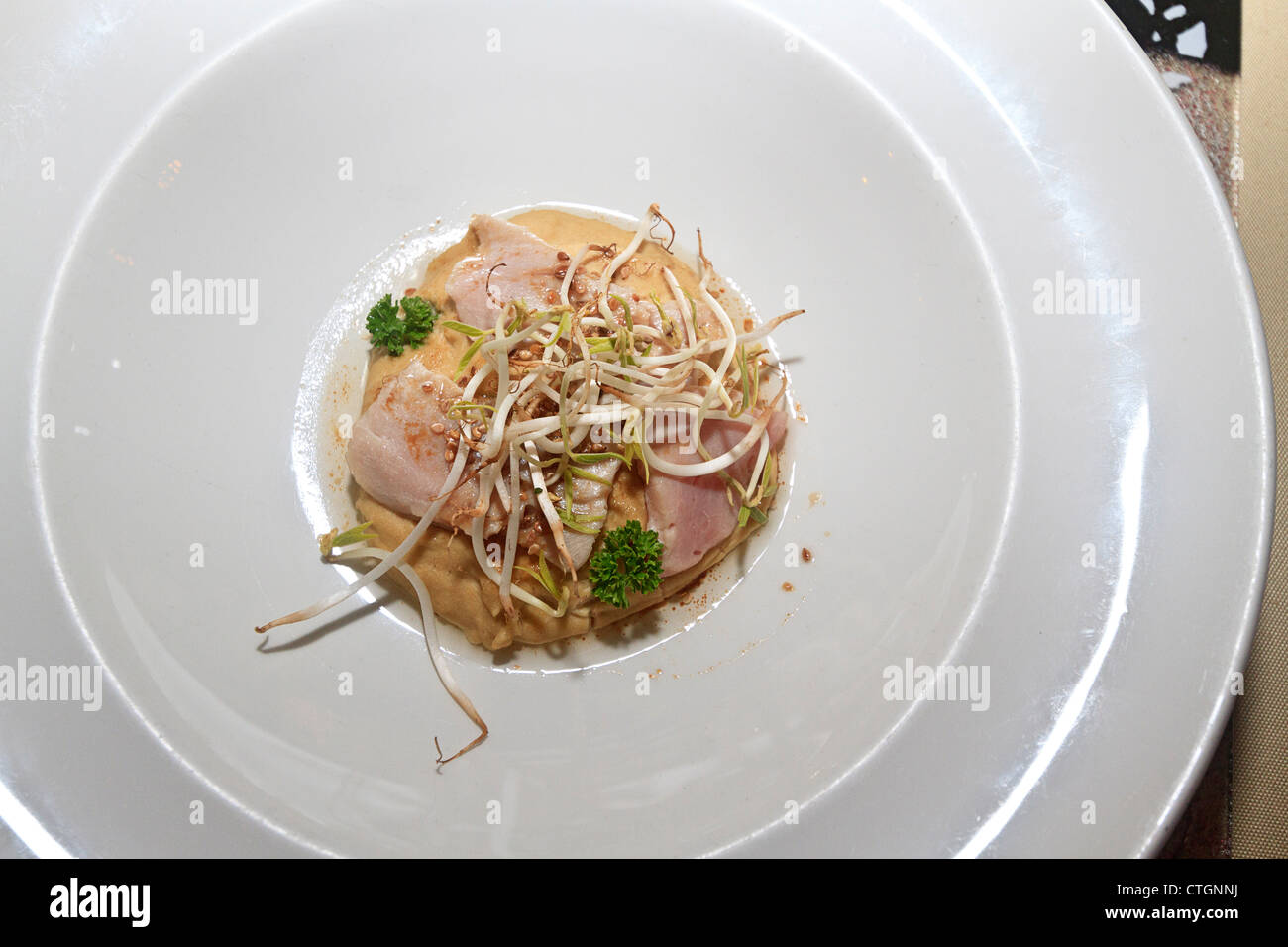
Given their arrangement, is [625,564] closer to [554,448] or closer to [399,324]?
[554,448]

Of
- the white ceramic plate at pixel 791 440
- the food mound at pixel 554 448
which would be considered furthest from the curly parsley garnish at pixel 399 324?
the white ceramic plate at pixel 791 440

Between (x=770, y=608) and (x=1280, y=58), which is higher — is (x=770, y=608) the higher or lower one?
the lower one

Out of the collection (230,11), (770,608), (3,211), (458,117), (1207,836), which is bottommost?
(1207,836)

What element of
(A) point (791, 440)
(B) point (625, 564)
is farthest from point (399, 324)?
(A) point (791, 440)

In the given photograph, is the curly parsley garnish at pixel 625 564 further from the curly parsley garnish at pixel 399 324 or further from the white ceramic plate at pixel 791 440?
the curly parsley garnish at pixel 399 324
